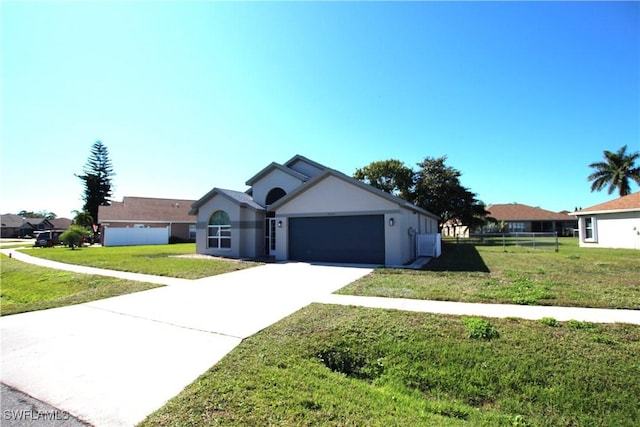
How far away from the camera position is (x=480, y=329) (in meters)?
5.05

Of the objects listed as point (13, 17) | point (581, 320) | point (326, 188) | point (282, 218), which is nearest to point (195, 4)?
point (13, 17)

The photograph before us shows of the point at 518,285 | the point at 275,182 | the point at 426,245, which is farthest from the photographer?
the point at 275,182

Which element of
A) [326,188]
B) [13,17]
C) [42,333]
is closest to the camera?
[42,333]

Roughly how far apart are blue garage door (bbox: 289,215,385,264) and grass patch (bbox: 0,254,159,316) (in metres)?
7.89

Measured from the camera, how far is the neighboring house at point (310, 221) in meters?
14.1

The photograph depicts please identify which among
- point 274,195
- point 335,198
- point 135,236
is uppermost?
point 274,195

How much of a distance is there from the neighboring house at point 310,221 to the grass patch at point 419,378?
28.9 ft

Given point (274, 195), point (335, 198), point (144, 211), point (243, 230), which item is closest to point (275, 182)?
point (274, 195)

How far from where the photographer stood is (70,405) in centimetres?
328

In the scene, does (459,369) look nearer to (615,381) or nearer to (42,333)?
(615,381)

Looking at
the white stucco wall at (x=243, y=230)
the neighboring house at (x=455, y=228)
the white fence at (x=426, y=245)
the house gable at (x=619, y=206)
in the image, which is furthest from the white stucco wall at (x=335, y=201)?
the neighboring house at (x=455, y=228)

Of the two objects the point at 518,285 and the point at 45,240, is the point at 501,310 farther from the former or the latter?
the point at 45,240

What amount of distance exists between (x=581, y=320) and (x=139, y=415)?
7.07 meters

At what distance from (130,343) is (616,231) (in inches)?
1183
